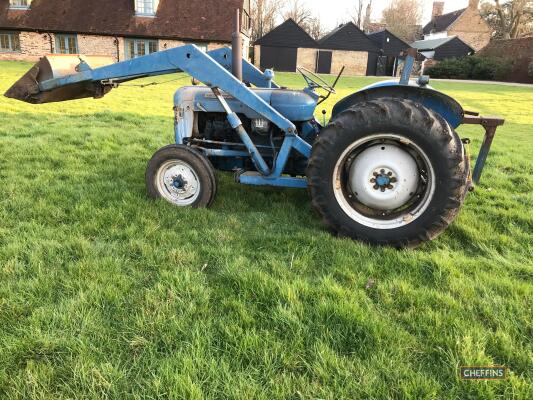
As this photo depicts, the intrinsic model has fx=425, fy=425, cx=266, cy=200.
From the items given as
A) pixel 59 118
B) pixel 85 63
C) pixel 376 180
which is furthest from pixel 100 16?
pixel 376 180

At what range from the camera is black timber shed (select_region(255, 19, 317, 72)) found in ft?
125

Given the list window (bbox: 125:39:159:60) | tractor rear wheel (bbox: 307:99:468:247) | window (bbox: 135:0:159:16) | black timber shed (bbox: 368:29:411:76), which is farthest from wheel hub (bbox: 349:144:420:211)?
black timber shed (bbox: 368:29:411:76)

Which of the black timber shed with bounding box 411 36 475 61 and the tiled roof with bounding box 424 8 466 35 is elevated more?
the tiled roof with bounding box 424 8 466 35

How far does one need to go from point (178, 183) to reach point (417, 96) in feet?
7.53

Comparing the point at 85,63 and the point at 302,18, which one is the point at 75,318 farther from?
the point at 302,18

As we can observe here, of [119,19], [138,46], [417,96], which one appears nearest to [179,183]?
[417,96]

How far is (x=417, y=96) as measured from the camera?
3701 millimetres

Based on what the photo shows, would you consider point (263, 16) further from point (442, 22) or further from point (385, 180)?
point (385, 180)

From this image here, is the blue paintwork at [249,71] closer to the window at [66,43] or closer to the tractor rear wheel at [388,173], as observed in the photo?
the tractor rear wheel at [388,173]

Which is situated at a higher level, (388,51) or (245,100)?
(388,51)

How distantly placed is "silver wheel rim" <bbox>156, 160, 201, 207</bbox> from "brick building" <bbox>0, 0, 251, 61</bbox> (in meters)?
25.0

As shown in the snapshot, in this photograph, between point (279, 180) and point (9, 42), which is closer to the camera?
point (279, 180)

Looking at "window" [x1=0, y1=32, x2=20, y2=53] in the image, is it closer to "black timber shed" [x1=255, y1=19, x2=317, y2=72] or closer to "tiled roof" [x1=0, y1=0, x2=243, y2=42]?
"tiled roof" [x1=0, y1=0, x2=243, y2=42]

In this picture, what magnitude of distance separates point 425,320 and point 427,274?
2.00 ft
